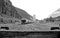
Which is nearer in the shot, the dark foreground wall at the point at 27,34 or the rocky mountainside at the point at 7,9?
the dark foreground wall at the point at 27,34

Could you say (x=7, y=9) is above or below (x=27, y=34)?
above

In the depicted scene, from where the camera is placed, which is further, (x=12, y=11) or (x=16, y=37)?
(x=12, y=11)

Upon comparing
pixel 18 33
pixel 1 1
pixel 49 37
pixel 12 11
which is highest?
pixel 1 1

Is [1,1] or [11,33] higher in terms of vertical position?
[1,1]

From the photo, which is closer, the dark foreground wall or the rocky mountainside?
the dark foreground wall

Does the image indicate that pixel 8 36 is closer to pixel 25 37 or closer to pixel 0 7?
pixel 25 37

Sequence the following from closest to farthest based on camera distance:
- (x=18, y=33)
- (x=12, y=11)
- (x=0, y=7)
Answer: (x=18, y=33) → (x=0, y=7) → (x=12, y=11)

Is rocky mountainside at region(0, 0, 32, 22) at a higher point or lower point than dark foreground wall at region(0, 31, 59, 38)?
higher

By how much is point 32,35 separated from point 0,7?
1752 inches

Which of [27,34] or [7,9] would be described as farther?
[7,9]

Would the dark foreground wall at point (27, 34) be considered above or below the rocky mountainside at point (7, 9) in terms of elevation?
below

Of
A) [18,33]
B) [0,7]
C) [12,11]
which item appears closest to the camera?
[18,33]

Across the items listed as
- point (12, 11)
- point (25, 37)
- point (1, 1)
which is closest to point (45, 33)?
point (25, 37)

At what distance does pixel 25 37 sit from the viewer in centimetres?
299
